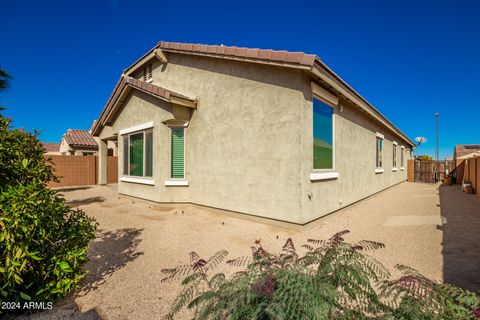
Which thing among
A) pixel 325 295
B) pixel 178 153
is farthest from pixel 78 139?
pixel 325 295

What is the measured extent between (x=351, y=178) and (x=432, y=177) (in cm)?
1921

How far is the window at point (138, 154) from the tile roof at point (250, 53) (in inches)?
143

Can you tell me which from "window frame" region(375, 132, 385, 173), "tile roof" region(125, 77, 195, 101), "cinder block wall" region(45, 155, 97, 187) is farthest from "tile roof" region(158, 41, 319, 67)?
"cinder block wall" region(45, 155, 97, 187)

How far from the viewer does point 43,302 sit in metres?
2.93

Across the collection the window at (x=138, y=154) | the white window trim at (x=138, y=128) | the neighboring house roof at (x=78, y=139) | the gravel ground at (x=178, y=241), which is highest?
the neighboring house roof at (x=78, y=139)

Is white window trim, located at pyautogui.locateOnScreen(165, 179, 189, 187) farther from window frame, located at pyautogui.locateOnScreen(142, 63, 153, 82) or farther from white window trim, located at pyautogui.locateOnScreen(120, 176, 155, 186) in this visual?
window frame, located at pyautogui.locateOnScreen(142, 63, 153, 82)

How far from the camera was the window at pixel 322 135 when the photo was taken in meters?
7.09

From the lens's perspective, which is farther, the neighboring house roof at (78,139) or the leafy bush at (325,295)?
the neighboring house roof at (78,139)

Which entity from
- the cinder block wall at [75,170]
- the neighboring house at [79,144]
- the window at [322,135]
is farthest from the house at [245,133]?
the neighboring house at [79,144]

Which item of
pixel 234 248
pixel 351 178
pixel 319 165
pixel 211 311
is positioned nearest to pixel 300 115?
pixel 319 165

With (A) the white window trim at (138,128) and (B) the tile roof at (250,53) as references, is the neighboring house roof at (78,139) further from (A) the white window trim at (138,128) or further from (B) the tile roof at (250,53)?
(B) the tile roof at (250,53)

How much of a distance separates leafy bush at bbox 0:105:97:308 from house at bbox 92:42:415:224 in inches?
186

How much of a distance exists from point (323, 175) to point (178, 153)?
5421 mm

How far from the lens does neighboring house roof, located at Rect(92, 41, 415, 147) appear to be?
5.86m
